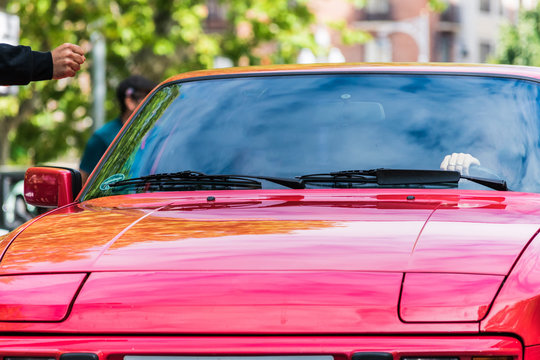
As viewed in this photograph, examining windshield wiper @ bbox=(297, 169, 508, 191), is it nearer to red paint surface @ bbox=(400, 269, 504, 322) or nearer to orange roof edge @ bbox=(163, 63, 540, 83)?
orange roof edge @ bbox=(163, 63, 540, 83)

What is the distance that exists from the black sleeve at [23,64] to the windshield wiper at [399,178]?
1.53 meters

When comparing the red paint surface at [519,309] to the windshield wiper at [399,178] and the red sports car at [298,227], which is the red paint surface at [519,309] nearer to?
the red sports car at [298,227]

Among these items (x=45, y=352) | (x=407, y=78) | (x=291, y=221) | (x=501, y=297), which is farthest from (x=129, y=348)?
(x=407, y=78)

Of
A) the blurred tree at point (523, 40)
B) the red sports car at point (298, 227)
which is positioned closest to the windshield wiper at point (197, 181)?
the red sports car at point (298, 227)

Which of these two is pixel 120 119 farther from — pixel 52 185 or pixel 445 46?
pixel 445 46

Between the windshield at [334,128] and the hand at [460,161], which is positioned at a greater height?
the windshield at [334,128]

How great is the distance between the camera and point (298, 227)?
314 cm

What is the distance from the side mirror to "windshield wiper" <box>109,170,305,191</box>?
0.29 meters

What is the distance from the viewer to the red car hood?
2713 mm

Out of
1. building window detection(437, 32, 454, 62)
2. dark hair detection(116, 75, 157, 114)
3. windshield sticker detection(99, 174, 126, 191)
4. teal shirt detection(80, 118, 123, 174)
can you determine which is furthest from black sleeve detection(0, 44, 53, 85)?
building window detection(437, 32, 454, 62)

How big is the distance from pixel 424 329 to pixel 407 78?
1714 mm

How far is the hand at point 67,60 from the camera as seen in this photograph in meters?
4.75

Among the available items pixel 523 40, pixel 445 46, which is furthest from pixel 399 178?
pixel 445 46

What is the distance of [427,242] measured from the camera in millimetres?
2951
